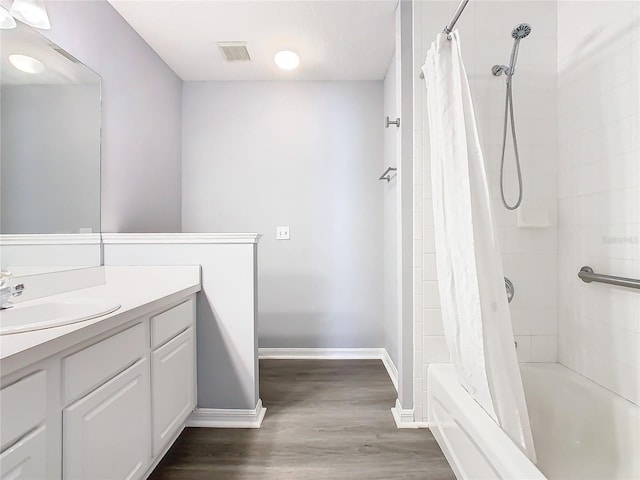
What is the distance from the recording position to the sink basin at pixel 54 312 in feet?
3.45

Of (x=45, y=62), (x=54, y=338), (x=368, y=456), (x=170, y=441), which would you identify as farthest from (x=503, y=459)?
(x=45, y=62)

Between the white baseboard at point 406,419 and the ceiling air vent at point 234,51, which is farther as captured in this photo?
the ceiling air vent at point 234,51

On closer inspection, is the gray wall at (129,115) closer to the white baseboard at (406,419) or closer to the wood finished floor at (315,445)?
the wood finished floor at (315,445)

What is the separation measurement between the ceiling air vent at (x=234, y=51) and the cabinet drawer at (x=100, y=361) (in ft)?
6.56

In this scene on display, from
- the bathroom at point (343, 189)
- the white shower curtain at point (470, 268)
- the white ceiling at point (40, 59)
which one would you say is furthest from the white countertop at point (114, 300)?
the white shower curtain at point (470, 268)

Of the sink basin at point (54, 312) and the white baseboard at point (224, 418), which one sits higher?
the sink basin at point (54, 312)

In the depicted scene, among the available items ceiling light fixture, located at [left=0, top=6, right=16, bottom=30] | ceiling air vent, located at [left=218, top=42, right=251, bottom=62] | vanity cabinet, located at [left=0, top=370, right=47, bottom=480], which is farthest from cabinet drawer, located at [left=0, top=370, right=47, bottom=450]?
ceiling air vent, located at [left=218, top=42, right=251, bottom=62]

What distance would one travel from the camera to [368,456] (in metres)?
1.59

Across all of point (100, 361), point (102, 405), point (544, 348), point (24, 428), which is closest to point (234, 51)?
point (100, 361)

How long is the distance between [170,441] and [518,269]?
6.48ft

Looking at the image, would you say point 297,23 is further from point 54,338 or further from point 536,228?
point 54,338

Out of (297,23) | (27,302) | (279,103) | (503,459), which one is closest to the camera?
(503,459)

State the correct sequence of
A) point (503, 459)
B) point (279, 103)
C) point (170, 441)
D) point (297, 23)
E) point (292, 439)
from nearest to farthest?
1. point (503, 459)
2. point (170, 441)
3. point (292, 439)
4. point (297, 23)
5. point (279, 103)

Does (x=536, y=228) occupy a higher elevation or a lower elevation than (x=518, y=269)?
higher
